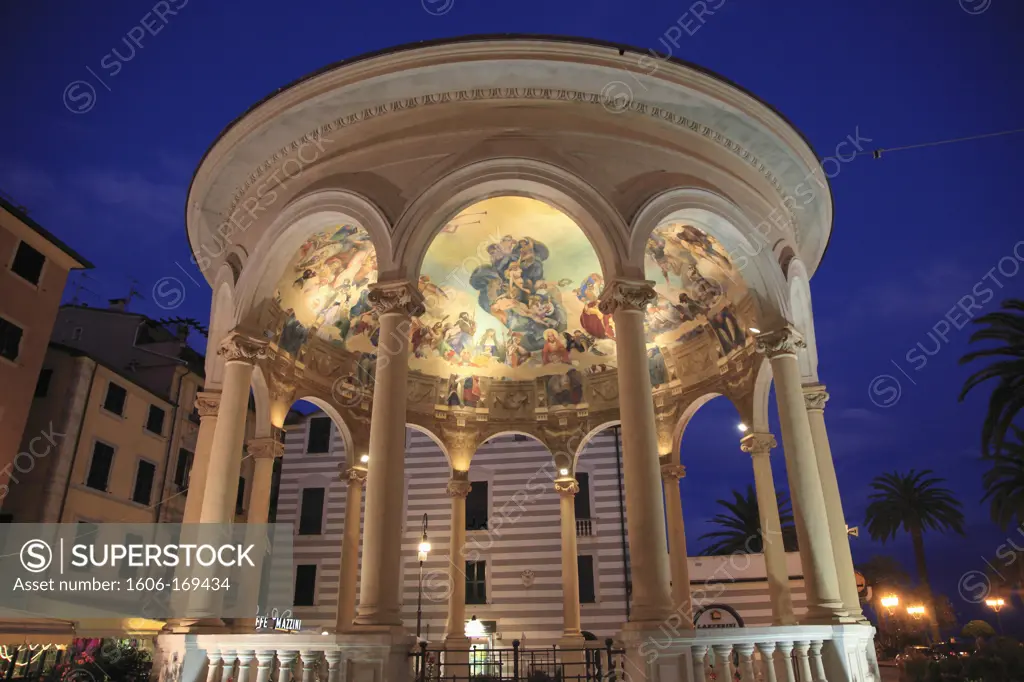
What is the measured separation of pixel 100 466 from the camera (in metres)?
21.8

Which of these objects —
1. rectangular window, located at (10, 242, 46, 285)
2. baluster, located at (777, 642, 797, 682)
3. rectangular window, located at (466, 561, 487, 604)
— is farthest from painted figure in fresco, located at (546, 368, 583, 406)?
rectangular window, located at (10, 242, 46, 285)

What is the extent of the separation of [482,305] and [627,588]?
12750mm

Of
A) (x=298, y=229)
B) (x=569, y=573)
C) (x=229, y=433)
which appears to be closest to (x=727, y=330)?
(x=569, y=573)

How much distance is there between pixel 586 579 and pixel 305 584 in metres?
10.9

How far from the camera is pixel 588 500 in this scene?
89.5 ft

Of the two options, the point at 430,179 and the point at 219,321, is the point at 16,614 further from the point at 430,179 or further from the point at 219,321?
the point at 430,179

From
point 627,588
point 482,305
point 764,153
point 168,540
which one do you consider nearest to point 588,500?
point 627,588

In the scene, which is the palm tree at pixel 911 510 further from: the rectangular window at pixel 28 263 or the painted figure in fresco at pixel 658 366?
the rectangular window at pixel 28 263

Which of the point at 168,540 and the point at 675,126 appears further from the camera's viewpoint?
the point at 168,540

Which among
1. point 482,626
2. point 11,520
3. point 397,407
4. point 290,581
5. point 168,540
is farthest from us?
point 290,581

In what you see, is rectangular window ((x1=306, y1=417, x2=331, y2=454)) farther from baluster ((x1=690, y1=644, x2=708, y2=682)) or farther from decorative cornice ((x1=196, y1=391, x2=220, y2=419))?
baluster ((x1=690, y1=644, x2=708, y2=682))

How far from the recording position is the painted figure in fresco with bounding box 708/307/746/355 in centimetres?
1719

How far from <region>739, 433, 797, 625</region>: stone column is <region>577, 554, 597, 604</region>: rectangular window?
10.8m

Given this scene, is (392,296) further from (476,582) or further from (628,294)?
(476,582)
